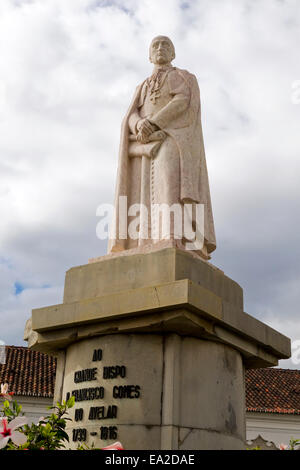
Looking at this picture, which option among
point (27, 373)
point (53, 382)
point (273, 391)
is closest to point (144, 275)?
point (53, 382)

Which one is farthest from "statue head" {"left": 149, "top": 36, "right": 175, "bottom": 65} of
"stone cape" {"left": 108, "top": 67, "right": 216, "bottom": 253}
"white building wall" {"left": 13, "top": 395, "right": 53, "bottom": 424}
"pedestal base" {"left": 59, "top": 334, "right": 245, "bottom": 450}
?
"white building wall" {"left": 13, "top": 395, "right": 53, "bottom": 424}

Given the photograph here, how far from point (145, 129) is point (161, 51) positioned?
52.1 inches

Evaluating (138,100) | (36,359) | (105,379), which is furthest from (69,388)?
(36,359)

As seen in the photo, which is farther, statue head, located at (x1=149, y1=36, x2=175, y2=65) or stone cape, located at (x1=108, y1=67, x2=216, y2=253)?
statue head, located at (x1=149, y1=36, x2=175, y2=65)

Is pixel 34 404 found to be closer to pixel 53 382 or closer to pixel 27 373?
pixel 53 382

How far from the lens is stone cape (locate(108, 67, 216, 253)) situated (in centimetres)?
719

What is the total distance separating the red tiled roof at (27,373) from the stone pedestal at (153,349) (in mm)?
21604

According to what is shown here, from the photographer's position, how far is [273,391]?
31.7 meters

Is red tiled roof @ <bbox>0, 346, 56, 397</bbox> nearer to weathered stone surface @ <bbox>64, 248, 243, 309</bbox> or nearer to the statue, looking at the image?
the statue

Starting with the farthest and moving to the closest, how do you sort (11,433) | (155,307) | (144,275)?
(144,275) → (155,307) → (11,433)

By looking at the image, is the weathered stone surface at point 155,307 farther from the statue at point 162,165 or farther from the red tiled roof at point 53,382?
the red tiled roof at point 53,382

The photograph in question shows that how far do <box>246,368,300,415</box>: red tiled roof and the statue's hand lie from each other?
977 inches
